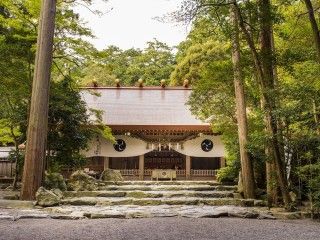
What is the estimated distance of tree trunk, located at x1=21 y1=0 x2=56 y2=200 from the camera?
898 cm

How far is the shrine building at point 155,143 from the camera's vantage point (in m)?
17.1

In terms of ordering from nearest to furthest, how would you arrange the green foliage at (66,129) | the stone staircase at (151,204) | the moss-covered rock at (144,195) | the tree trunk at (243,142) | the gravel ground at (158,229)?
1. the gravel ground at (158,229)
2. the stone staircase at (151,204)
3. the tree trunk at (243,142)
4. the moss-covered rock at (144,195)
5. the green foliage at (66,129)

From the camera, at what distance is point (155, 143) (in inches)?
688

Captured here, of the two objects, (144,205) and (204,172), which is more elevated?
(204,172)

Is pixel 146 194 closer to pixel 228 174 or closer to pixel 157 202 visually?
Result: pixel 157 202

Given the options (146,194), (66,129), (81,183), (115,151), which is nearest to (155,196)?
(146,194)

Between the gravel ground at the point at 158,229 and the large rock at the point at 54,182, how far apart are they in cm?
474

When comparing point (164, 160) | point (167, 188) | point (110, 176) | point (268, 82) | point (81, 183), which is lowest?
point (167, 188)

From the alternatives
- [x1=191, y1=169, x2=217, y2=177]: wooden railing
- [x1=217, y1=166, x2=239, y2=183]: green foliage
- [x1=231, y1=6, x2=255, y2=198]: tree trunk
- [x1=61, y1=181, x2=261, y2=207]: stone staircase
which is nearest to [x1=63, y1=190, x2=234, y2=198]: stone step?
[x1=61, y1=181, x2=261, y2=207]: stone staircase

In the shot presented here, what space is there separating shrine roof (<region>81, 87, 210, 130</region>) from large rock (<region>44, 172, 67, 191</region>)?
4586mm

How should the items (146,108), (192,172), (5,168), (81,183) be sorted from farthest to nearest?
(146,108), (192,172), (5,168), (81,183)

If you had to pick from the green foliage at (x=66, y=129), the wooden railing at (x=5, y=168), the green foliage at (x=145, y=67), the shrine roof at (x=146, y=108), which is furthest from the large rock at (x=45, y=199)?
the green foliage at (x=145, y=67)

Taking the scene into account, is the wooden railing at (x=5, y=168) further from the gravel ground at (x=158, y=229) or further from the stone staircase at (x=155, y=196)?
the gravel ground at (x=158, y=229)

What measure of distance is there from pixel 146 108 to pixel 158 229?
13597 mm
